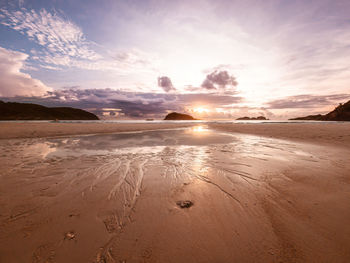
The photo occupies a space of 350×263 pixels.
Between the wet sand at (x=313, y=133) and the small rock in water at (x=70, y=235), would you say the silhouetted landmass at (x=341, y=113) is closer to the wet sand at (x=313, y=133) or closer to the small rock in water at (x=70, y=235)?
the wet sand at (x=313, y=133)

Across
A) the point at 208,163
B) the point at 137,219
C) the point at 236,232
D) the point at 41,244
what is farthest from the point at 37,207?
the point at 208,163

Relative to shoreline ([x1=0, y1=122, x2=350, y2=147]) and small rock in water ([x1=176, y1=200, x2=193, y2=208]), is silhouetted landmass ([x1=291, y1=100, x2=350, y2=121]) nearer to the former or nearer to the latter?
shoreline ([x1=0, y1=122, x2=350, y2=147])

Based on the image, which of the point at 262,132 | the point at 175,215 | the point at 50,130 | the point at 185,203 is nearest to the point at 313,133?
the point at 262,132

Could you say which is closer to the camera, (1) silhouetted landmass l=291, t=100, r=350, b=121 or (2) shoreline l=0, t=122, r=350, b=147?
(2) shoreline l=0, t=122, r=350, b=147

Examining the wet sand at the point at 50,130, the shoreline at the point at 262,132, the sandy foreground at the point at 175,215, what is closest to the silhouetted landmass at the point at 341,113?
the shoreline at the point at 262,132

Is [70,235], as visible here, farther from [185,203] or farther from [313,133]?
[313,133]

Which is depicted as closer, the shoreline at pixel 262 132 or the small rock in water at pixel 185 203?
the small rock in water at pixel 185 203

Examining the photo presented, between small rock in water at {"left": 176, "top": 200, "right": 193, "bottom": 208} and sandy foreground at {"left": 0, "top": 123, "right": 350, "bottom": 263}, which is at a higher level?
sandy foreground at {"left": 0, "top": 123, "right": 350, "bottom": 263}

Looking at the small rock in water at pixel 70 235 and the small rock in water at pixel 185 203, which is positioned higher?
the small rock in water at pixel 70 235

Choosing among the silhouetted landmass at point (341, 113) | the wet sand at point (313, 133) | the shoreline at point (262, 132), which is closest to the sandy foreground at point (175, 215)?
the wet sand at point (313, 133)

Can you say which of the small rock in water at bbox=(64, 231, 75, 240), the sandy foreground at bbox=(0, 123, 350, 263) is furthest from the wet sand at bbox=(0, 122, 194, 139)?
the small rock in water at bbox=(64, 231, 75, 240)

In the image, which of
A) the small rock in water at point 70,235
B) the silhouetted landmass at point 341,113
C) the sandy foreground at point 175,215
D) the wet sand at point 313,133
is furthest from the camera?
the silhouetted landmass at point 341,113

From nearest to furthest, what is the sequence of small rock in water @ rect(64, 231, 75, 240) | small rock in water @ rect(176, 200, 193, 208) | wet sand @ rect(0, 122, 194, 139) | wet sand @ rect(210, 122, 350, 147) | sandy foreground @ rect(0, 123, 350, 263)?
sandy foreground @ rect(0, 123, 350, 263) < small rock in water @ rect(64, 231, 75, 240) < small rock in water @ rect(176, 200, 193, 208) < wet sand @ rect(210, 122, 350, 147) < wet sand @ rect(0, 122, 194, 139)

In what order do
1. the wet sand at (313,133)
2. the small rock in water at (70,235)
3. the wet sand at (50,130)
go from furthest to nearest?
the wet sand at (50,130) → the wet sand at (313,133) → the small rock in water at (70,235)
